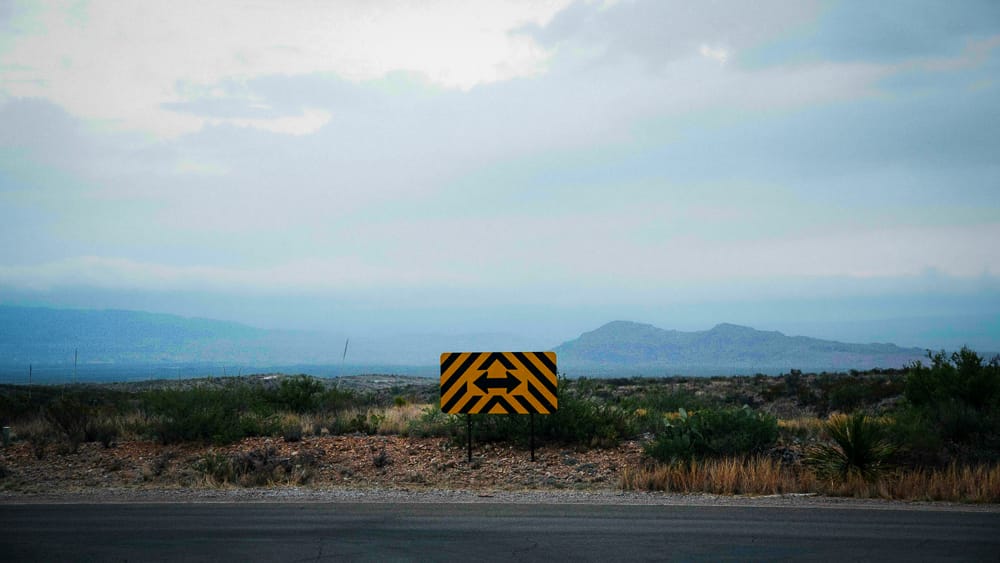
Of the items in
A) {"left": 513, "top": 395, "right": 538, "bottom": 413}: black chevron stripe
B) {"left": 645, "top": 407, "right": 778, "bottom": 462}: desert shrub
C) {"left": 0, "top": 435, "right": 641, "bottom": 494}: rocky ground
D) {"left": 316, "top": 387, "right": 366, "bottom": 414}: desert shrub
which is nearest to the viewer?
{"left": 0, "top": 435, "right": 641, "bottom": 494}: rocky ground

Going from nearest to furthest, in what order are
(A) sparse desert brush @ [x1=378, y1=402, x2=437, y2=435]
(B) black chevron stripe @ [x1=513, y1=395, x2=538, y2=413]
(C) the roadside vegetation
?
(C) the roadside vegetation, (B) black chevron stripe @ [x1=513, y1=395, x2=538, y2=413], (A) sparse desert brush @ [x1=378, y1=402, x2=437, y2=435]

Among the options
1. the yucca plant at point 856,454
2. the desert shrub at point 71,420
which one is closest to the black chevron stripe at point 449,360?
the yucca plant at point 856,454

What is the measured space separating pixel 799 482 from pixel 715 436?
2542mm

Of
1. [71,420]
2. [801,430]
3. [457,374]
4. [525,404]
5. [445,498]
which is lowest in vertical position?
[445,498]

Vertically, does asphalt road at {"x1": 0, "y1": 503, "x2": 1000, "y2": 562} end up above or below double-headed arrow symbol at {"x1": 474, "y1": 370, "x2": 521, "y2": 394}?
below

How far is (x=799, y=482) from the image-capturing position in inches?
587

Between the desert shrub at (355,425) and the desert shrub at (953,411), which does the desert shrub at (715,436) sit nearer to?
the desert shrub at (953,411)

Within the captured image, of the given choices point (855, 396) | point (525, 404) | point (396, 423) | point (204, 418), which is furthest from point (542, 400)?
point (855, 396)

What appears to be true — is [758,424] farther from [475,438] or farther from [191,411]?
[191,411]

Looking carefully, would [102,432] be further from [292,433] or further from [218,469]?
[218,469]

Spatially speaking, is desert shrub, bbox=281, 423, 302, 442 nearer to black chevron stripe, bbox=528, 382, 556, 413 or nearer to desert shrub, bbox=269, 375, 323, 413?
desert shrub, bbox=269, 375, 323, 413

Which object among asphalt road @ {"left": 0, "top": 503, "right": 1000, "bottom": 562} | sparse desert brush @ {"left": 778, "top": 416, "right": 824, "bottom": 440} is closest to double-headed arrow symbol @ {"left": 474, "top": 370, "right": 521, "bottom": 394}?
asphalt road @ {"left": 0, "top": 503, "right": 1000, "bottom": 562}

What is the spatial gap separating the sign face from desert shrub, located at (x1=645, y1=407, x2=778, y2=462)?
8.16 feet

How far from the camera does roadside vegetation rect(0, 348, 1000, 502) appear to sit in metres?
14.9
